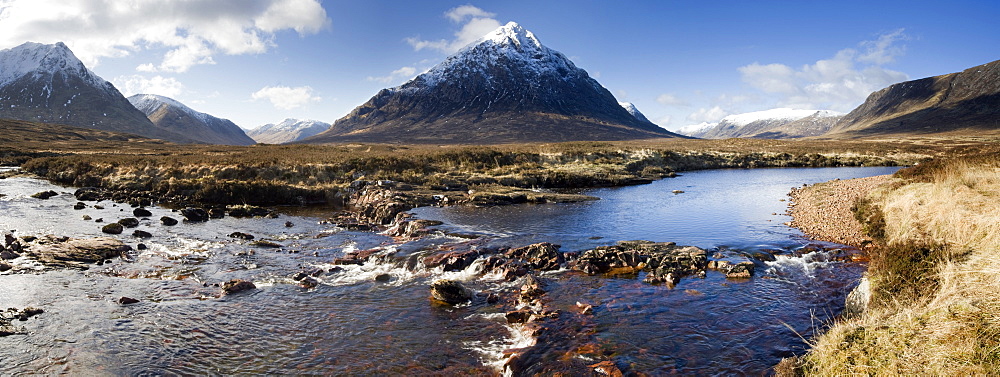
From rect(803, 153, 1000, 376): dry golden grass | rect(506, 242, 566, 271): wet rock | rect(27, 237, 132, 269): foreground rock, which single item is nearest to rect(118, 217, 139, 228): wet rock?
rect(27, 237, 132, 269): foreground rock

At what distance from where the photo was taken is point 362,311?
48.3 feet

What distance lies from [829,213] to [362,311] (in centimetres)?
2675

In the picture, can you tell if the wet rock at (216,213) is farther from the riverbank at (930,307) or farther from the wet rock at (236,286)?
the riverbank at (930,307)

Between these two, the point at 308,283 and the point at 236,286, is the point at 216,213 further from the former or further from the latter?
the point at 308,283

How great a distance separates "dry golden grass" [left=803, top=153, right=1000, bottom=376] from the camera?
22.9ft

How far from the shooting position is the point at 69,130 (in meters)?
136

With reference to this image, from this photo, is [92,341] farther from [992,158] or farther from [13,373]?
[992,158]


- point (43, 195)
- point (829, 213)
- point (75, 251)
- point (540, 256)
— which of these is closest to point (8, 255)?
point (75, 251)

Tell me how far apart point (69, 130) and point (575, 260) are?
6899 inches

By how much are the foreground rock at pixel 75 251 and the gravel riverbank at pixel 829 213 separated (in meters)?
32.4

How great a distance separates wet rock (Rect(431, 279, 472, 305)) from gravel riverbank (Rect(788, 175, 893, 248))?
17069 millimetres

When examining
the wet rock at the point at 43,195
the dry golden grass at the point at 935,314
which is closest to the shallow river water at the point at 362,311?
the dry golden grass at the point at 935,314

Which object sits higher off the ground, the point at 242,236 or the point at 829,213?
the point at 829,213

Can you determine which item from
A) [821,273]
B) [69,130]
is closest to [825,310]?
[821,273]
